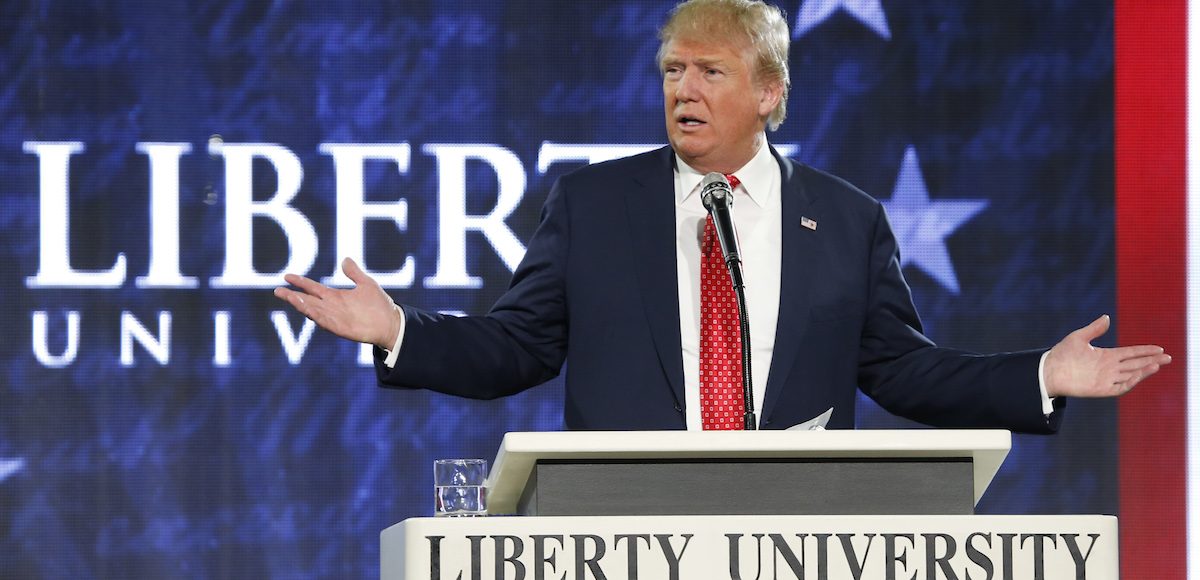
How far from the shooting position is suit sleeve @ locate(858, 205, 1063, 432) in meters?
2.04

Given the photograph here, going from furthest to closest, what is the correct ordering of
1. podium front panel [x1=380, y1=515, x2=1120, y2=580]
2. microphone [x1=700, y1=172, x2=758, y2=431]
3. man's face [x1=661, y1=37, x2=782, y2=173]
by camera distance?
1. man's face [x1=661, y1=37, x2=782, y2=173]
2. microphone [x1=700, y1=172, x2=758, y2=431]
3. podium front panel [x1=380, y1=515, x2=1120, y2=580]

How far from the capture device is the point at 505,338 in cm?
237

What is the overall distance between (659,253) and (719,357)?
0.23 m

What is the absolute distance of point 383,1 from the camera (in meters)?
4.23

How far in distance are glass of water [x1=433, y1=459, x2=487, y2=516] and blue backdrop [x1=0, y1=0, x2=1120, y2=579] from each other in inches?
84.8

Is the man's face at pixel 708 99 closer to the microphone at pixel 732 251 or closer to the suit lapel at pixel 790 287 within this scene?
the suit lapel at pixel 790 287

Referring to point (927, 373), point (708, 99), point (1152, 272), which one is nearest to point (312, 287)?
point (708, 99)

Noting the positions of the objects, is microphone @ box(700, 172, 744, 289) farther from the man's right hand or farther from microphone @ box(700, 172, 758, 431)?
the man's right hand

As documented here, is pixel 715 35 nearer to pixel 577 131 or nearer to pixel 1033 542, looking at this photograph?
pixel 1033 542

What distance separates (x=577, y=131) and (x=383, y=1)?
675 millimetres

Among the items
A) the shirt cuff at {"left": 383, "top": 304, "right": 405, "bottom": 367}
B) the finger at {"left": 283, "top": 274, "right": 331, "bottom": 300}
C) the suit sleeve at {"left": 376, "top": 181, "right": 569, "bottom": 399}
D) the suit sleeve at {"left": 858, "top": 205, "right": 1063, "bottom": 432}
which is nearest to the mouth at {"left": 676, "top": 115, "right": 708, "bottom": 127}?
the suit sleeve at {"left": 376, "top": 181, "right": 569, "bottom": 399}

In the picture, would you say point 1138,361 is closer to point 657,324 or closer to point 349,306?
point 657,324

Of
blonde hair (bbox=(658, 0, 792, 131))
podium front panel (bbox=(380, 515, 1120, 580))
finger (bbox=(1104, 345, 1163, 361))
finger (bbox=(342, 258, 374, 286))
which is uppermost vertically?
blonde hair (bbox=(658, 0, 792, 131))

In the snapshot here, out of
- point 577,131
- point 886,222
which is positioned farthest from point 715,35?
point 577,131
